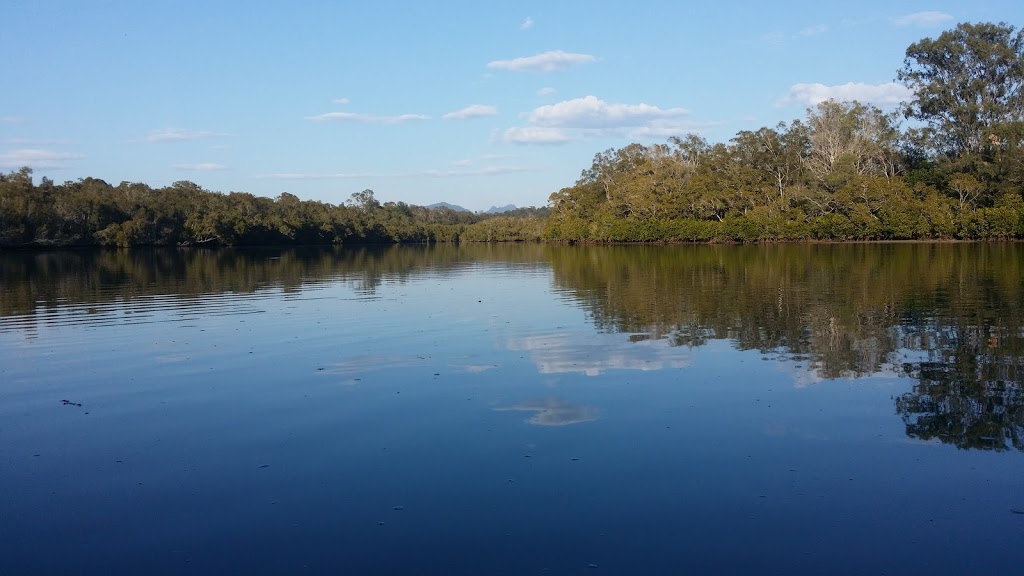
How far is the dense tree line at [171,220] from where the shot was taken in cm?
9088

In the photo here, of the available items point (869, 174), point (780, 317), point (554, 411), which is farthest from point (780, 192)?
point (554, 411)

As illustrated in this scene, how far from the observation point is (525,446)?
27.6 ft

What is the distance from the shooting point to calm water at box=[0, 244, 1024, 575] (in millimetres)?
5941

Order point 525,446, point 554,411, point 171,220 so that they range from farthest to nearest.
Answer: point 171,220 < point 554,411 < point 525,446

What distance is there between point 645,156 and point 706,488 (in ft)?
347

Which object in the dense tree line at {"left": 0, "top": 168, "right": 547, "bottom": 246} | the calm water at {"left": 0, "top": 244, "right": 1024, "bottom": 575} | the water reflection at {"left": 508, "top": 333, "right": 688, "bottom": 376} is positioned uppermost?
the dense tree line at {"left": 0, "top": 168, "right": 547, "bottom": 246}

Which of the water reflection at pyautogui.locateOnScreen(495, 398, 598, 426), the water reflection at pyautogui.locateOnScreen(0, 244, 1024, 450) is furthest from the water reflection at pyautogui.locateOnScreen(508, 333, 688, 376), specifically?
the water reflection at pyautogui.locateOnScreen(495, 398, 598, 426)

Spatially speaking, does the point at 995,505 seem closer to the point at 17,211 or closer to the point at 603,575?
the point at 603,575

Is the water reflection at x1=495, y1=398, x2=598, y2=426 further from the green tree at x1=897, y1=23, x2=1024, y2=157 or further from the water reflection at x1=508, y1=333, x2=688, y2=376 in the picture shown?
the green tree at x1=897, y1=23, x2=1024, y2=157

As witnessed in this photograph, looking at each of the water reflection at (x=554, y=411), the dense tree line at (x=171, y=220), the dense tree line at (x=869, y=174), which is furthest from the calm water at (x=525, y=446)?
the dense tree line at (x=171, y=220)

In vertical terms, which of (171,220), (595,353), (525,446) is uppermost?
(171,220)

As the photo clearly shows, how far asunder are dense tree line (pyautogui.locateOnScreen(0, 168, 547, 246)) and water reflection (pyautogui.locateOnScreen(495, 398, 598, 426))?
9510 cm

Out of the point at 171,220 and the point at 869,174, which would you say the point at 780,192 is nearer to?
the point at 869,174

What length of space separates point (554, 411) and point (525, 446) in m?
1.57
